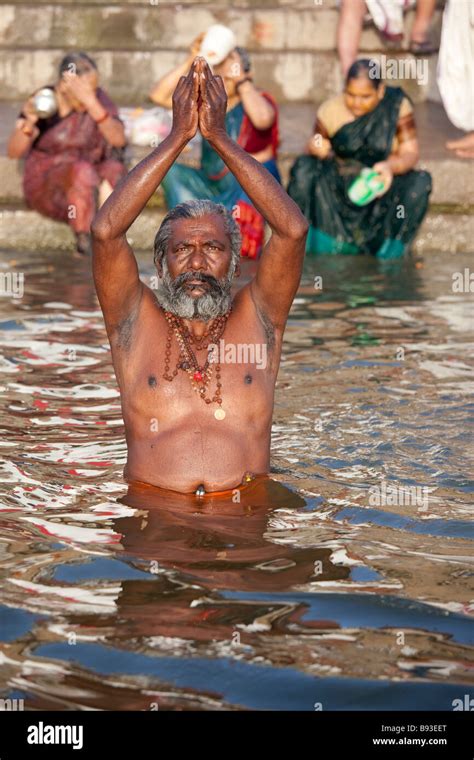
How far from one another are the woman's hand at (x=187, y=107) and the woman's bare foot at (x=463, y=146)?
6.78 m

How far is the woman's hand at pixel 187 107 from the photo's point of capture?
552 centimetres

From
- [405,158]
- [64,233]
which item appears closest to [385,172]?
[405,158]

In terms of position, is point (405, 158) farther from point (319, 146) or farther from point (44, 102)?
point (44, 102)

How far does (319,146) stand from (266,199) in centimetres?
615

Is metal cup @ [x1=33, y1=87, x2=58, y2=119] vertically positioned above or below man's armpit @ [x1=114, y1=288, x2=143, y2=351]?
above

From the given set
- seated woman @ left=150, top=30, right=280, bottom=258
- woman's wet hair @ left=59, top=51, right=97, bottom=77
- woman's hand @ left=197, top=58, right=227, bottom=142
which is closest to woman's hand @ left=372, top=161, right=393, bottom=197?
seated woman @ left=150, top=30, right=280, bottom=258

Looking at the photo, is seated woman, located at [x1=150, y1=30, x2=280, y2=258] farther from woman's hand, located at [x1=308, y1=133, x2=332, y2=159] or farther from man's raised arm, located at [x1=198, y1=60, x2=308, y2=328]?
man's raised arm, located at [x1=198, y1=60, x2=308, y2=328]

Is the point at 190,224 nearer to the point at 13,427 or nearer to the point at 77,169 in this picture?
the point at 13,427

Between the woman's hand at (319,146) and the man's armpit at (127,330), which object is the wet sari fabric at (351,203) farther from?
the man's armpit at (127,330)

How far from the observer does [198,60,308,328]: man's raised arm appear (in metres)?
5.56

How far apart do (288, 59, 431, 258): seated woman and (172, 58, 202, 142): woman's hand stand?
605 cm

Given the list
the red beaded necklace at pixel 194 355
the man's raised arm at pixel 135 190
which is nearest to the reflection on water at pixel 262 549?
the red beaded necklace at pixel 194 355

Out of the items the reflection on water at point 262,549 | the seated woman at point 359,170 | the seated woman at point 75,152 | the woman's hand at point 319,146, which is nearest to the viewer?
the reflection on water at point 262,549

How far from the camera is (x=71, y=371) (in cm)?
819
